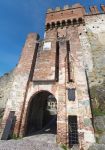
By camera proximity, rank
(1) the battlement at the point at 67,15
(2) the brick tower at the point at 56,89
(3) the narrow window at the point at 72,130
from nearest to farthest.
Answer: (3) the narrow window at the point at 72,130, (2) the brick tower at the point at 56,89, (1) the battlement at the point at 67,15

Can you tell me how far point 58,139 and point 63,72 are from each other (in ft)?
13.2

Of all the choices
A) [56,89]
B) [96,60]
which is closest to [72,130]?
[56,89]

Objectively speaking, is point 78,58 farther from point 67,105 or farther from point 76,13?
point 76,13

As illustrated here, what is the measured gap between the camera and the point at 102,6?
19.4m

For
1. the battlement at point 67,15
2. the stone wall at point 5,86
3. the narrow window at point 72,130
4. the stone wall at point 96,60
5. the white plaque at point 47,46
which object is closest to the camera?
the narrow window at point 72,130

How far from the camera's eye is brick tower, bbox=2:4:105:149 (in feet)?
27.5

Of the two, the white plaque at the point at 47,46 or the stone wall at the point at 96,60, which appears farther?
the white plaque at the point at 47,46

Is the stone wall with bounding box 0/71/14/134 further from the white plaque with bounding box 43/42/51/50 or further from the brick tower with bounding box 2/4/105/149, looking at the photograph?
the white plaque with bounding box 43/42/51/50

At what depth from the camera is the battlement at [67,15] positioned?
61.0 ft

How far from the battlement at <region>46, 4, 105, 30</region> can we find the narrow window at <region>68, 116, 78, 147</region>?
12796mm

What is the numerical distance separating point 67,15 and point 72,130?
47.9 feet

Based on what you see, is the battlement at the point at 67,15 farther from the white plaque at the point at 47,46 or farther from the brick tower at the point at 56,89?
the white plaque at the point at 47,46

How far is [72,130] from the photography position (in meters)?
8.76

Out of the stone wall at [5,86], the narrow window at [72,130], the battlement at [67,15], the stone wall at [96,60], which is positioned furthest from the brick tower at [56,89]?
the battlement at [67,15]
